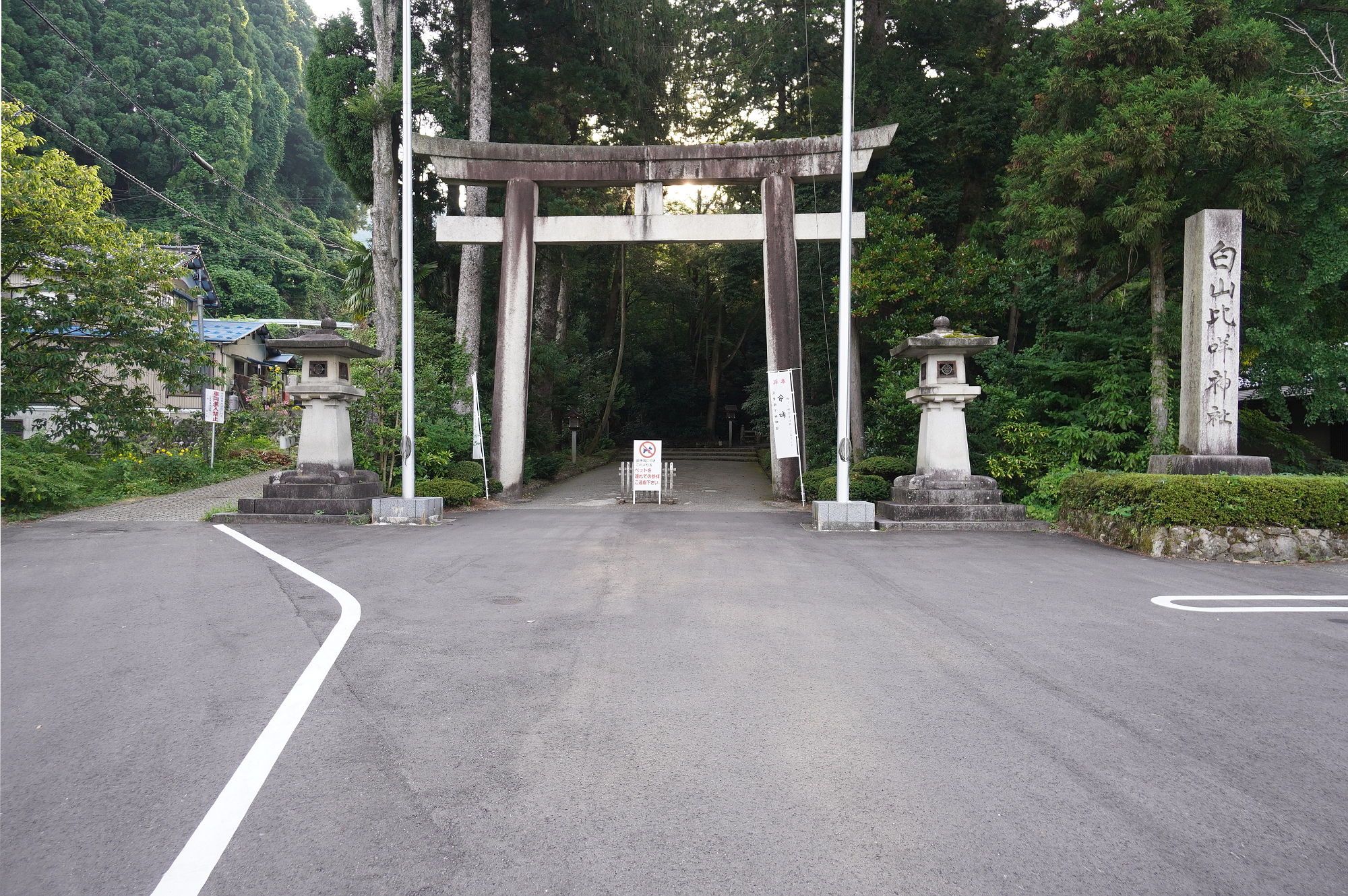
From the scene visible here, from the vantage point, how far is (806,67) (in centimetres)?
1712

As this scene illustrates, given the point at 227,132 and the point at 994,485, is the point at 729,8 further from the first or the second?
the point at 227,132

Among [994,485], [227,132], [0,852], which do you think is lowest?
[0,852]

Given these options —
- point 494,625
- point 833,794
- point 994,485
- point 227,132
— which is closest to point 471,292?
point 994,485

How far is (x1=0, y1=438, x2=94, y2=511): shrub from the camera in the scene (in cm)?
1007

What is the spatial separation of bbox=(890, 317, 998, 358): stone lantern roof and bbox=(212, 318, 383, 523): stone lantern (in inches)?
321

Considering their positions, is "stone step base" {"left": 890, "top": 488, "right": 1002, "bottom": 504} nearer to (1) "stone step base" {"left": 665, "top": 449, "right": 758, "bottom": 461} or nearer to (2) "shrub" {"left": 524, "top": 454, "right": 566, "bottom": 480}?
(2) "shrub" {"left": 524, "top": 454, "right": 566, "bottom": 480}

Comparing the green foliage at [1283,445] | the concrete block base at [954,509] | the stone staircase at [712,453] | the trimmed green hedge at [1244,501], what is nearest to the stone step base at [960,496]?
the concrete block base at [954,509]

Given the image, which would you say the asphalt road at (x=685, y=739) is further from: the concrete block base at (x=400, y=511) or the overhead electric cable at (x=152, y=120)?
the overhead electric cable at (x=152, y=120)

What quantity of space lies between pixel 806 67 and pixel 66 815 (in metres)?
18.6

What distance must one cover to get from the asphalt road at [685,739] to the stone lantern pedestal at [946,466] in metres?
3.88

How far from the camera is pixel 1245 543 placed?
7301 millimetres

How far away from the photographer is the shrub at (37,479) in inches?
396

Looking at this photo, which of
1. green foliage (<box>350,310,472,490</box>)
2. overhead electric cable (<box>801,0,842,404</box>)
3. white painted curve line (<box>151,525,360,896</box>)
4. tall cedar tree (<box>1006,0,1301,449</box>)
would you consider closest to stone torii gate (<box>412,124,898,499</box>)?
green foliage (<box>350,310,472,490</box>)

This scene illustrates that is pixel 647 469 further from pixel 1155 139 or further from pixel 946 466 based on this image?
pixel 1155 139
